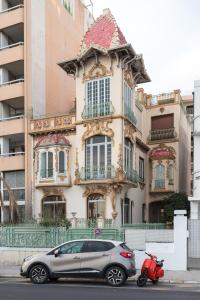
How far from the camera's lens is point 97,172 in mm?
27297

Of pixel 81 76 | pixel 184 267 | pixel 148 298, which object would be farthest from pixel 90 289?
pixel 81 76

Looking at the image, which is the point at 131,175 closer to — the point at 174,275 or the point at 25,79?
the point at 25,79

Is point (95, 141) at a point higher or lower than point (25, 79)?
lower

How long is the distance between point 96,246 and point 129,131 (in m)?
15.3

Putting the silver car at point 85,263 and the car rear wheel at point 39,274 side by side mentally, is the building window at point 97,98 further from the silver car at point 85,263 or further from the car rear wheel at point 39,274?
the car rear wheel at point 39,274

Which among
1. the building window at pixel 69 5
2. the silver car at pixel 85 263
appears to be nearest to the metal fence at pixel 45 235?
the silver car at pixel 85 263

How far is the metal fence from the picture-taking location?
59.2 ft

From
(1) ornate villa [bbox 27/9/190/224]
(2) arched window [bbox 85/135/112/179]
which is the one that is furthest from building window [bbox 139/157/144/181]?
(2) arched window [bbox 85/135/112/179]

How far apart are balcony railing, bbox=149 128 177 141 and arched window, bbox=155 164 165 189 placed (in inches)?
96.9

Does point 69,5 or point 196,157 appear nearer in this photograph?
point 196,157

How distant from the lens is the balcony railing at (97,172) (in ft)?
87.9

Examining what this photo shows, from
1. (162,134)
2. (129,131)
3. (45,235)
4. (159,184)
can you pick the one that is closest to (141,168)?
(159,184)

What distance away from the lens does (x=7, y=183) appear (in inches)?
1236

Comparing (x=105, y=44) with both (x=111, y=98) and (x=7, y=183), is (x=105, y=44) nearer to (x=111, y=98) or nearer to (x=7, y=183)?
(x=111, y=98)
